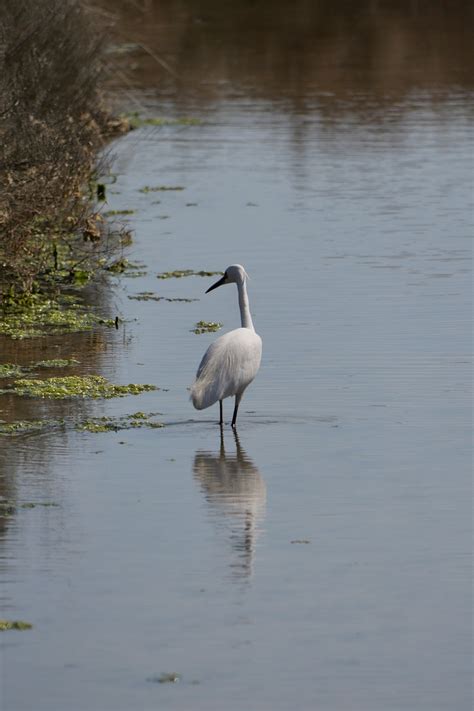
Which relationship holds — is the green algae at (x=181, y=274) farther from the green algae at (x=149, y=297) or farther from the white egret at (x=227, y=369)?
the white egret at (x=227, y=369)

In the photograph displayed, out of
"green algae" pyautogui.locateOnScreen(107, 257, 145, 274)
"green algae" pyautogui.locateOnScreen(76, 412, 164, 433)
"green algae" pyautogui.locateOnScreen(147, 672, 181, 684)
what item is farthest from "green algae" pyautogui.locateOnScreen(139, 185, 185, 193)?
"green algae" pyautogui.locateOnScreen(147, 672, 181, 684)

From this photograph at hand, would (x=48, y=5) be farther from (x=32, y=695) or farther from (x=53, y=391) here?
(x=32, y=695)

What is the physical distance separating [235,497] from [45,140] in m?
7.56

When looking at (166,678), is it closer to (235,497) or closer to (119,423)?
(235,497)

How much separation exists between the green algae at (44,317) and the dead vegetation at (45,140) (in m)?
0.20

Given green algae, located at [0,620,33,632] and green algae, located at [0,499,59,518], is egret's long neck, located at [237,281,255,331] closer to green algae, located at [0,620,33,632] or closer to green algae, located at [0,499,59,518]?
green algae, located at [0,499,59,518]

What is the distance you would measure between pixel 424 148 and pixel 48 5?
8.25m

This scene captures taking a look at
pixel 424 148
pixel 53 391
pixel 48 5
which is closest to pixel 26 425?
pixel 53 391

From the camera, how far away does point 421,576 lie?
845 cm

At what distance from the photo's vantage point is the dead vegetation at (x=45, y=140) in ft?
50.2

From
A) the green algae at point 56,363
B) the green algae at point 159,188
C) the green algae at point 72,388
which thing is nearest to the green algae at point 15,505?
the green algae at point 72,388

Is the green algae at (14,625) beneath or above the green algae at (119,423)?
above

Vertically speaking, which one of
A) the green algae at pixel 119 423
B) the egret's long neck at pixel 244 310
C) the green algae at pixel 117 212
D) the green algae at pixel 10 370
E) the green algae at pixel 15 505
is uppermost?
the egret's long neck at pixel 244 310

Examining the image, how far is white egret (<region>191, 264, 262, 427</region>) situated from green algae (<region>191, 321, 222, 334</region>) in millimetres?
2968
